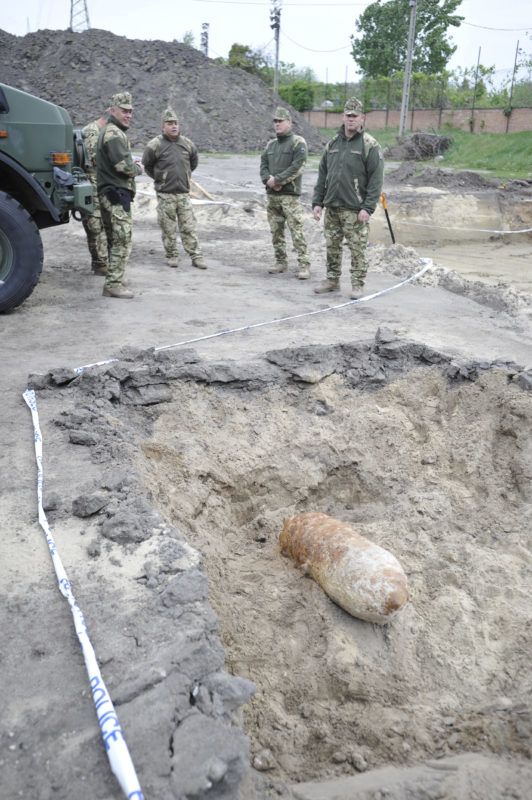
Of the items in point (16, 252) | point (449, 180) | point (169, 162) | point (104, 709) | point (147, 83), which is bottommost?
point (104, 709)

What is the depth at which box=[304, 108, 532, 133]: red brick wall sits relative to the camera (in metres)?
26.3

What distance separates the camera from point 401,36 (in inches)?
1783

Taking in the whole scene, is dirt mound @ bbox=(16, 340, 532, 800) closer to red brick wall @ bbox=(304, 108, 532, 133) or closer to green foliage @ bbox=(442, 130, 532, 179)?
green foliage @ bbox=(442, 130, 532, 179)

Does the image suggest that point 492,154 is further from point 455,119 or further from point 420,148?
point 455,119

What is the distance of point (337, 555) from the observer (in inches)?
130

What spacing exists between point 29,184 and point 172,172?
8.10 feet

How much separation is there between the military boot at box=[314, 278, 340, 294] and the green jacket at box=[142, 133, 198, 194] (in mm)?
2231

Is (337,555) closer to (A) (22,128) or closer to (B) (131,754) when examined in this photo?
(B) (131,754)

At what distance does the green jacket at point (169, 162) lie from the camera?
812 cm

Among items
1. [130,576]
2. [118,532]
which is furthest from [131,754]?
[118,532]

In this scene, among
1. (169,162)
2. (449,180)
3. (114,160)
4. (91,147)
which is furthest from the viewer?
(449,180)

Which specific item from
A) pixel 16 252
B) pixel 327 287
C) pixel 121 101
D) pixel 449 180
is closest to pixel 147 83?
pixel 449 180

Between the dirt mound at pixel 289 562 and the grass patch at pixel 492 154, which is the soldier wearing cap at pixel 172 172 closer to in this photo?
the dirt mound at pixel 289 562

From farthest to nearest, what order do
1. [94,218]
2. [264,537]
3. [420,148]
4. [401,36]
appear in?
[401,36] < [420,148] < [94,218] < [264,537]
